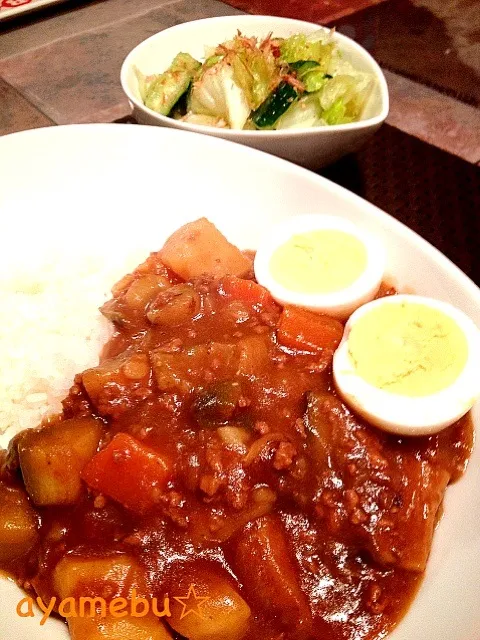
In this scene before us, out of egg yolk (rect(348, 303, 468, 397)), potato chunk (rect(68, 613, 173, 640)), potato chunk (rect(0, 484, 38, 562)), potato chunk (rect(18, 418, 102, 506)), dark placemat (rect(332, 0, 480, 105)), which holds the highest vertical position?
dark placemat (rect(332, 0, 480, 105))

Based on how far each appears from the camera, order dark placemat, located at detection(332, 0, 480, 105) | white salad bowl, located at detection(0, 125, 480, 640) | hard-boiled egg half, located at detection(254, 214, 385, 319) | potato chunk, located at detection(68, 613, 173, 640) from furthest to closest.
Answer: dark placemat, located at detection(332, 0, 480, 105) < white salad bowl, located at detection(0, 125, 480, 640) < hard-boiled egg half, located at detection(254, 214, 385, 319) < potato chunk, located at detection(68, 613, 173, 640)

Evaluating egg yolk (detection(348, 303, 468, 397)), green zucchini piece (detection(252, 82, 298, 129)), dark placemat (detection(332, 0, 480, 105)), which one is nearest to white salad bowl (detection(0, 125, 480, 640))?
green zucchini piece (detection(252, 82, 298, 129))

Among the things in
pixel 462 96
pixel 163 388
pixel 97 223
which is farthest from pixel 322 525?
pixel 462 96

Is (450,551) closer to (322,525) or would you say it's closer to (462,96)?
(322,525)

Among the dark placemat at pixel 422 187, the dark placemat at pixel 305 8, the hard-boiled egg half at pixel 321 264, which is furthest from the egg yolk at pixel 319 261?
the dark placemat at pixel 305 8

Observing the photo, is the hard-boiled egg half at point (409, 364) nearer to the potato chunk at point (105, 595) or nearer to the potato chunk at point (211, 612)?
the potato chunk at point (211, 612)

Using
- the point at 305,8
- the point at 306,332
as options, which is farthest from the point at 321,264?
the point at 305,8

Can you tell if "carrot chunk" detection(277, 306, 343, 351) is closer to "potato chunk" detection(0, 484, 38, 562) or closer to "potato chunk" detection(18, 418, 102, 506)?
"potato chunk" detection(18, 418, 102, 506)

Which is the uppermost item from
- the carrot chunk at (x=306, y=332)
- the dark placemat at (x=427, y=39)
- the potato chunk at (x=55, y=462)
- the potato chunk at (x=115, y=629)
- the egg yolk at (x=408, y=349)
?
the dark placemat at (x=427, y=39)
